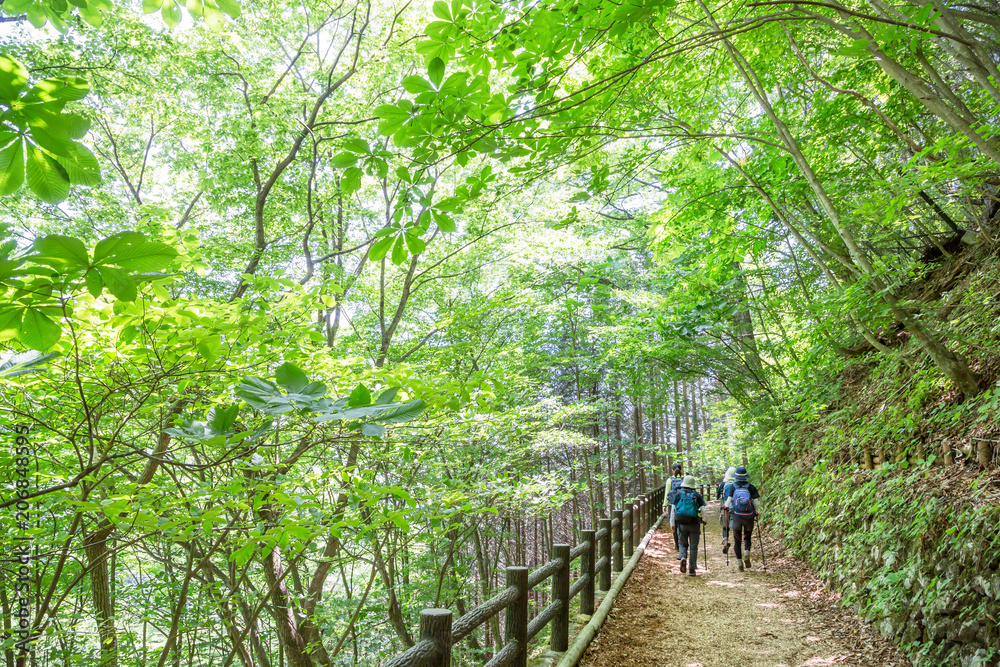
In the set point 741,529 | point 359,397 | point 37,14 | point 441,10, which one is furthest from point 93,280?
point 741,529

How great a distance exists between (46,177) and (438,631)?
2152mm

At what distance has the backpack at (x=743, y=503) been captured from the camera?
322 inches

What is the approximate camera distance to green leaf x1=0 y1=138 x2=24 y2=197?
3.54 feet

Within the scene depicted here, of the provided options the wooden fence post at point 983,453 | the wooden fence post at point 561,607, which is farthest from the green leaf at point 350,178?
the wooden fence post at point 983,453

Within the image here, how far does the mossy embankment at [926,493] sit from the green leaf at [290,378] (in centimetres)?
440

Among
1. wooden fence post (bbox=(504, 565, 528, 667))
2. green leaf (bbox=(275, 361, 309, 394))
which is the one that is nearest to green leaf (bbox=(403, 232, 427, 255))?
green leaf (bbox=(275, 361, 309, 394))

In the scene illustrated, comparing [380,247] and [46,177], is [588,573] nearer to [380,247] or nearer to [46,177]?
[380,247]

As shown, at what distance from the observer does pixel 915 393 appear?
4.84 metres

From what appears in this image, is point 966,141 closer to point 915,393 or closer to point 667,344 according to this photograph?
point 915,393

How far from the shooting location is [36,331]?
1178 millimetres

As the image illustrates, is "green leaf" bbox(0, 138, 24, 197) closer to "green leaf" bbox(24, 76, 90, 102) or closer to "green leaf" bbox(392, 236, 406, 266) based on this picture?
"green leaf" bbox(24, 76, 90, 102)

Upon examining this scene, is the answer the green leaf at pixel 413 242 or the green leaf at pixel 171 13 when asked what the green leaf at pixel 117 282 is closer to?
A: the green leaf at pixel 413 242

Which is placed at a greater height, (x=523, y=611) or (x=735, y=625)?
(x=523, y=611)

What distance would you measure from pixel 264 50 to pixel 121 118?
422 centimetres
